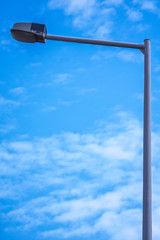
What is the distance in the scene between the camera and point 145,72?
23.2ft

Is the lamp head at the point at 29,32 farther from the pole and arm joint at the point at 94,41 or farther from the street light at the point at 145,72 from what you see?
the pole and arm joint at the point at 94,41

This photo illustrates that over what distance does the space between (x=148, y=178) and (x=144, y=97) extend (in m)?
1.50

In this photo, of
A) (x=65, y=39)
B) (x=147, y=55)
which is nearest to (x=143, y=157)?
(x=147, y=55)

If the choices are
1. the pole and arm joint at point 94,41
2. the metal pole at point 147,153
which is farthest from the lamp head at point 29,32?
the metal pole at point 147,153

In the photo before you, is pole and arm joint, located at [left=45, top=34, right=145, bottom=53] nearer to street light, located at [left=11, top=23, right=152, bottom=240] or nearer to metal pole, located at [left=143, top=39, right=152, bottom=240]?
street light, located at [left=11, top=23, right=152, bottom=240]

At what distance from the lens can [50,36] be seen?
25.3 ft

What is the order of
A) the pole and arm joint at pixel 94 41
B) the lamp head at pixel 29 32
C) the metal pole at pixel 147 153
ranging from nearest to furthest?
the metal pole at pixel 147 153 < the pole and arm joint at pixel 94 41 < the lamp head at pixel 29 32

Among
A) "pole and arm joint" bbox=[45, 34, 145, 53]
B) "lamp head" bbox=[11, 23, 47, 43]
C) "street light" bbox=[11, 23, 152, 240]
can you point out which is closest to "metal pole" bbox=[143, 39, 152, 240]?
"street light" bbox=[11, 23, 152, 240]

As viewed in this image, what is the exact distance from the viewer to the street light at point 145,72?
19.5ft

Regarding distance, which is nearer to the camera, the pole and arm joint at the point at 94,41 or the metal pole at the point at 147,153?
the metal pole at the point at 147,153

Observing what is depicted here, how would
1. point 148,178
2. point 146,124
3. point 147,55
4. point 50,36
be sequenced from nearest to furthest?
point 148,178 < point 146,124 < point 147,55 < point 50,36

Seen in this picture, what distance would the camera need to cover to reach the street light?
19.5ft

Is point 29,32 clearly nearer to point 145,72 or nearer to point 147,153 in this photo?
point 145,72

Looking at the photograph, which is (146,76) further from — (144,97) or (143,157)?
(143,157)
